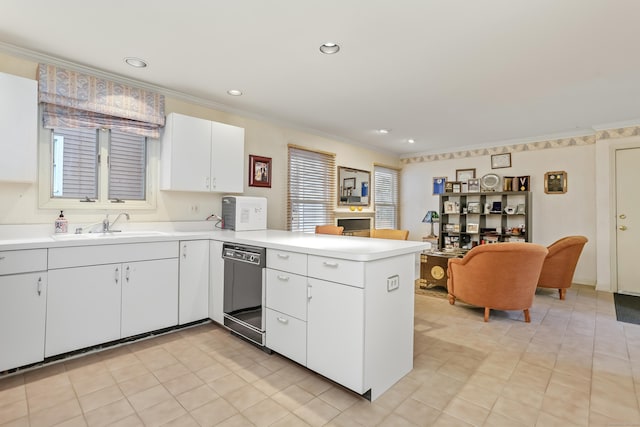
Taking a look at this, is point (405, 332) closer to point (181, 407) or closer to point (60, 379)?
point (181, 407)

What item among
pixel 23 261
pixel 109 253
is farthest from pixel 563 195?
pixel 23 261

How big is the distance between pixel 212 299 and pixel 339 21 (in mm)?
2661

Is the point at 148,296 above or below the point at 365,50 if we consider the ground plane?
below

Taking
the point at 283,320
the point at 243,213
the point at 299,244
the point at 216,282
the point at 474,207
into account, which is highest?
the point at 474,207

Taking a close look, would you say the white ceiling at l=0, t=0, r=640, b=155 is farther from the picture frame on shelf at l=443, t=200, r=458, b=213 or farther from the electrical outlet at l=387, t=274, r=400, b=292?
the picture frame on shelf at l=443, t=200, r=458, b=213

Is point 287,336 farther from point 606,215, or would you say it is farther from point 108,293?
point 606,215

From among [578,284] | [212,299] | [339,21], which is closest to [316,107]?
[339,21]

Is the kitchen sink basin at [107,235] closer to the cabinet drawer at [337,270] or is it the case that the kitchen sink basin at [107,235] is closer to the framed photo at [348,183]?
the cabinet drawer at [337,270]

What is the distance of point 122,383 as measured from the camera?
212 centimetres

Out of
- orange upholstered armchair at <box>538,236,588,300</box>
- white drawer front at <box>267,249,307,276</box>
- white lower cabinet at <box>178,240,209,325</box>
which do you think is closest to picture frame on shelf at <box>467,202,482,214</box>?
orange upholstered armchair at <box>538,236,588,300</box>

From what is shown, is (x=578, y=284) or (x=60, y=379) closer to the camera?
(x=60, y=379)

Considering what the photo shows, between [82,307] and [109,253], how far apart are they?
0.44m

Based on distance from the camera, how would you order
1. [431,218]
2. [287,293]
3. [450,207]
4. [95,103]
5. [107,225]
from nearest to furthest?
[287,293] → [95,103] → [107,225] → [450,207] → [431,218]

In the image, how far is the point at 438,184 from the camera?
258 inches
